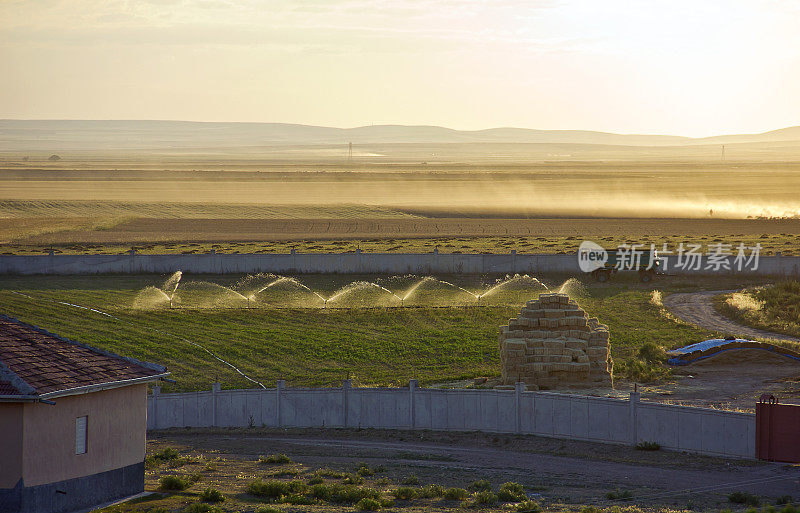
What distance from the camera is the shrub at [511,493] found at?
19516 mm

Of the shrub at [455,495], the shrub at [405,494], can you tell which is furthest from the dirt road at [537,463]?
the shrub at [405,494]

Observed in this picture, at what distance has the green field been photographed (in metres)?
35.1

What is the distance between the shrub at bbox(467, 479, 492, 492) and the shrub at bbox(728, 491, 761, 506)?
4584 mm

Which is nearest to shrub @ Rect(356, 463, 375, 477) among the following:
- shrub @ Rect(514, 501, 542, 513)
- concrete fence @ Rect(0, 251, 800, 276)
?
shrub @ Rect(514, 501, 542, 513)

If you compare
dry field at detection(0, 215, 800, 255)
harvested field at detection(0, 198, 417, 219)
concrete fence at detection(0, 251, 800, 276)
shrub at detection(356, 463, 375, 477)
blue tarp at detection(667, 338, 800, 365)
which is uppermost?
harvested field at detection(0, 198, 417, 219)

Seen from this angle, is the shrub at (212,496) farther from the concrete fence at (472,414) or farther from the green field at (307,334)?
the green field at (307,334)

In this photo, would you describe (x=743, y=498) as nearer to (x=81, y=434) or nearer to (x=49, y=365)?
(x=81, y=434)

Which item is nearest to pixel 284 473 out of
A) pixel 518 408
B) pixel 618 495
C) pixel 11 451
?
pixel 11 451

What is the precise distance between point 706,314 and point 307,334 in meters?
18.3

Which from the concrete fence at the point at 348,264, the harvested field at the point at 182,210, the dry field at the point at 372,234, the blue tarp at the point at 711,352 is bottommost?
the blue tarp at the point at 711,352

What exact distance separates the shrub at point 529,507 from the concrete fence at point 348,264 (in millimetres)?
35922

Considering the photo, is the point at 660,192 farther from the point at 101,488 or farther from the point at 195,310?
the point at 101,488

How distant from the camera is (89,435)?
1895 cm

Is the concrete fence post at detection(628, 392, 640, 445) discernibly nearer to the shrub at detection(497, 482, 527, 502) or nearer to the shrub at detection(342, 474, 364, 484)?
the shrub at detection(497, 482, 527, 502)
